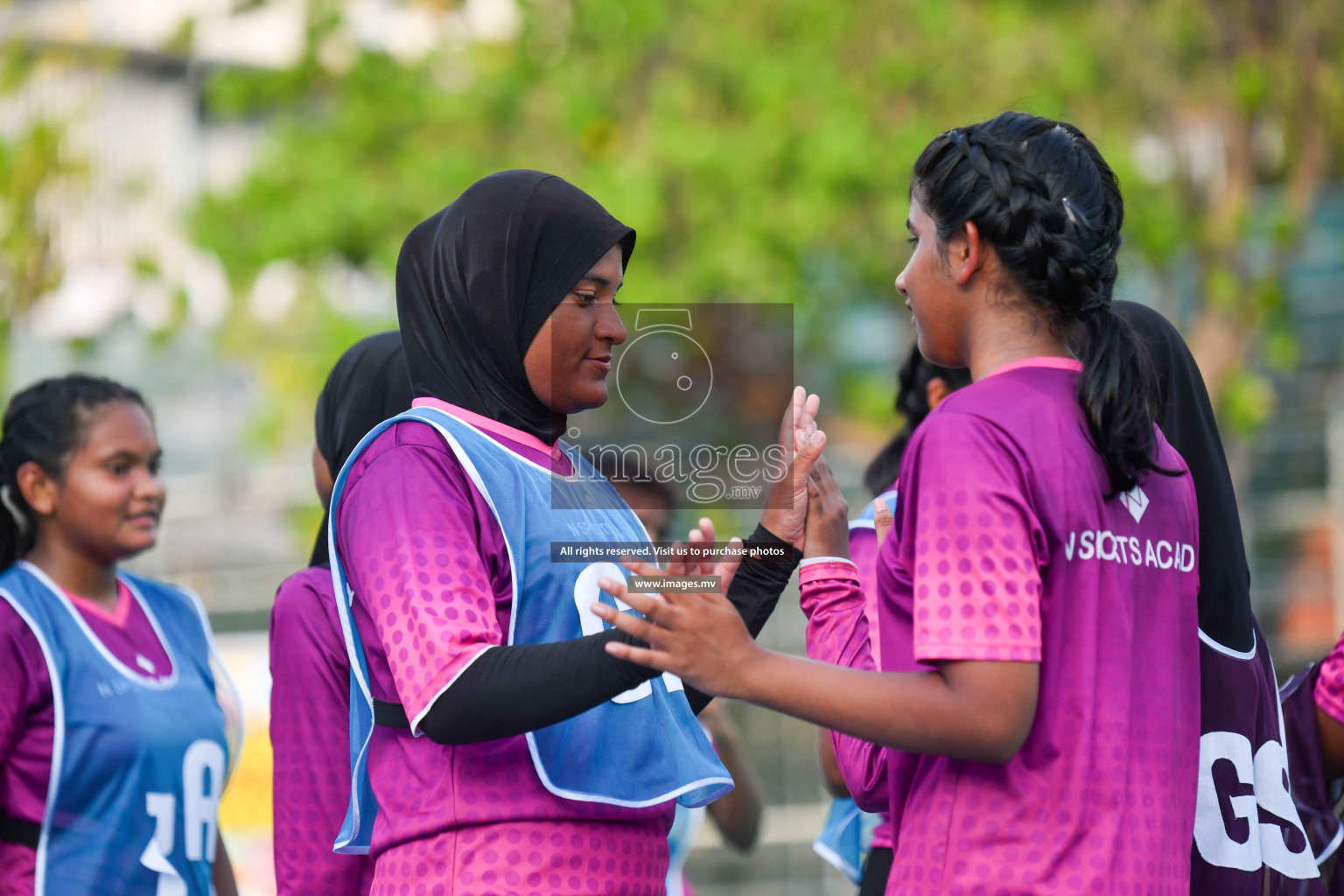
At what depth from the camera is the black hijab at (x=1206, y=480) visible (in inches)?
95.9

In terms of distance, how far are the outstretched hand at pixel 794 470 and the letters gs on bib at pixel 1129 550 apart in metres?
0.47

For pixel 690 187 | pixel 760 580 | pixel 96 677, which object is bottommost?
pixel 96 677

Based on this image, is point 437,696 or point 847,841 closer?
point 437,696

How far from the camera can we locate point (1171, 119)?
9172 millimetres

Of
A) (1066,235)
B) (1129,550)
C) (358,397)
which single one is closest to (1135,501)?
(1129,550)

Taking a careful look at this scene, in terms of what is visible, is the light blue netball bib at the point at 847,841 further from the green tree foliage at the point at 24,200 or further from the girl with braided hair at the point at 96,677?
the green tree foliage at the point at 24,200

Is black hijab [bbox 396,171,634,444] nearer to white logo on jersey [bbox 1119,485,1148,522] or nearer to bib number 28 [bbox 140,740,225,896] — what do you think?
white logo on jersey [bbox 1119,485,1148,522]

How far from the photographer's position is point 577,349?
2273 mm

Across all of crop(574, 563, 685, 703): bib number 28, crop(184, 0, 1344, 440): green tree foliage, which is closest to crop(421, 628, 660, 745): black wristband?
crop(574, 563, 685, 703): bib number 28

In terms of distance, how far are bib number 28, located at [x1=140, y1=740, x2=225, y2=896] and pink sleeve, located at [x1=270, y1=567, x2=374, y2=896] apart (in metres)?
0.66

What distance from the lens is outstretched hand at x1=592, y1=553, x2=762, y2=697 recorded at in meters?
1.83

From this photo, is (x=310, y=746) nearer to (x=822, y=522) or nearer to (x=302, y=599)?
(x=302, y=599)

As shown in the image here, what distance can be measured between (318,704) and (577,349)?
1.10 m

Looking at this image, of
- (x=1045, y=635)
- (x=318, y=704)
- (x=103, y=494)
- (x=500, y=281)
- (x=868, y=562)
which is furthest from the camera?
(x=103, y=494)
